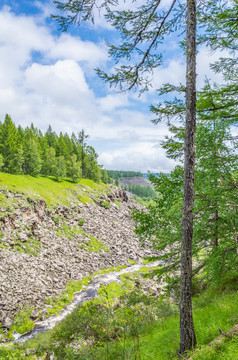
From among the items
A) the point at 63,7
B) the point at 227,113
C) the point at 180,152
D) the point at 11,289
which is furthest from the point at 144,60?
the point at 11,289

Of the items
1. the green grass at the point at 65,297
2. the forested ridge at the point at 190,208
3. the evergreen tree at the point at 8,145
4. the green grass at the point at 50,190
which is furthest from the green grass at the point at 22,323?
the evergreen tree at the point at 8,145

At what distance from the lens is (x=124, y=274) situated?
1087 inches

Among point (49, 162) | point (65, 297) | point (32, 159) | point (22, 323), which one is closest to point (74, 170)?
point (49, 162)

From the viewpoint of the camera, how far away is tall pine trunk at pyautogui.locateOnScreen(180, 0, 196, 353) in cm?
490

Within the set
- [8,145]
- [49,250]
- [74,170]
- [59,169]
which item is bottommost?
[49,250]

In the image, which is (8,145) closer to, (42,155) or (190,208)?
(42,155)

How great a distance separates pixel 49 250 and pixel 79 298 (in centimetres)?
834

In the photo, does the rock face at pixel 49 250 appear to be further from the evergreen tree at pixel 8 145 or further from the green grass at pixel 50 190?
the evergreen tree at pixel 8 145

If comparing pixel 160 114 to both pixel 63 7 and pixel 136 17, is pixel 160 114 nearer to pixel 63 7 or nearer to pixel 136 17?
pixel 136 17

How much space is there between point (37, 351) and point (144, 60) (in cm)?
1648

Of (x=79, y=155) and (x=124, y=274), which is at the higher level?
(x=79, y=155)

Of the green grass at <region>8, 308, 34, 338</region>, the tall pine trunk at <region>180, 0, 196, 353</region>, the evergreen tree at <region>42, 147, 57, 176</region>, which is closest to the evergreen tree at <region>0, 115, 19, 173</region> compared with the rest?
the evergreen tree at <region>42, 147, 57, 176</region>

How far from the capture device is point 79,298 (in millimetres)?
→ 21141

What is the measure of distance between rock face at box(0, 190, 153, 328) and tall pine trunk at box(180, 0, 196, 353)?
1700cm
